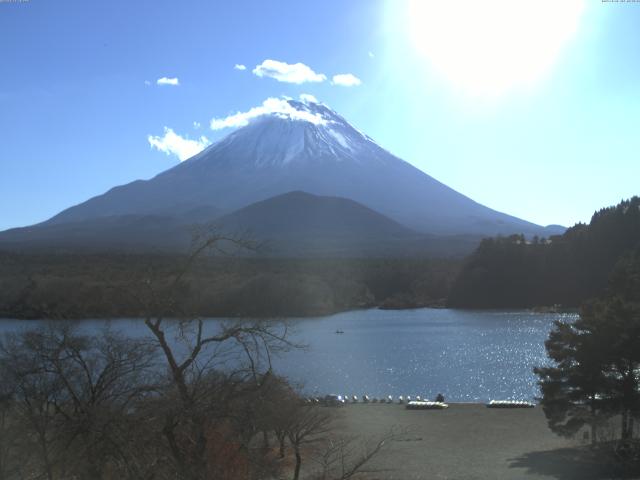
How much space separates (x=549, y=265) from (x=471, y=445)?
39503mm

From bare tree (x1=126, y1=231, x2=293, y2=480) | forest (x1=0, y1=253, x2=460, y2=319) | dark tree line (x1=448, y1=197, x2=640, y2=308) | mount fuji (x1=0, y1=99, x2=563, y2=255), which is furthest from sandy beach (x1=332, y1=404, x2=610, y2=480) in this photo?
mount fuji (x1=0, y1=99, x2=563, y2=255)

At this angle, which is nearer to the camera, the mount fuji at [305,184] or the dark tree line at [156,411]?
the dark tree line at [156,411]

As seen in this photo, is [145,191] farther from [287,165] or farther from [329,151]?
[329,151]

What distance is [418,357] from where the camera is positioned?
81.7ft

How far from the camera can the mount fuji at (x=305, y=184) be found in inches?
3524

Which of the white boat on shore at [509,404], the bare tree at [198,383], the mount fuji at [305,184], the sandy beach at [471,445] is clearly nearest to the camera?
the bare tree at [198,383]

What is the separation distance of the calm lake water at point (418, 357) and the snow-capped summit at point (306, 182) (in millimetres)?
51939

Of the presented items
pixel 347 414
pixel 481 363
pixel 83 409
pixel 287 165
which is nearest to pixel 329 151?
pixel 287 165

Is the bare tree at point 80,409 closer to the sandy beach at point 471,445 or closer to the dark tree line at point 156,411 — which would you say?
the dark tree line at point 156,411

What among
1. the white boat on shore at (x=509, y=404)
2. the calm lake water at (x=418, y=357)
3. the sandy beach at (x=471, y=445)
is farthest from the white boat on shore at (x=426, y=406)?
the calm lake water at (x=418, y=357)

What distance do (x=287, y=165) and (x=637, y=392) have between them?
302 ft

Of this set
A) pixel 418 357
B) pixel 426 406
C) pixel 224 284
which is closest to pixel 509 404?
pixel 426 406

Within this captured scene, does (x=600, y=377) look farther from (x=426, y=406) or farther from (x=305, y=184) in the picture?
(x=305, y=184)

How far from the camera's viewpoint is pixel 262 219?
76.7 m
